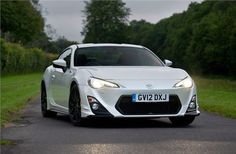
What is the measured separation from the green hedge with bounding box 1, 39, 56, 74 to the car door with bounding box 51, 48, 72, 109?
47.8 m

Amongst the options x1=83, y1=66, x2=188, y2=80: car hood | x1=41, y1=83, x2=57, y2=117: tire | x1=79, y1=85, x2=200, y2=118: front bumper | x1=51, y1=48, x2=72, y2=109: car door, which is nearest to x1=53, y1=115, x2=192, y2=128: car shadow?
x1=79, y1=85, x2=200, y2=118: front bumper

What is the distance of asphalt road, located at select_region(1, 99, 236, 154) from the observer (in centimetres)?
795

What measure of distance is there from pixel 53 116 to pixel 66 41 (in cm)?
15433

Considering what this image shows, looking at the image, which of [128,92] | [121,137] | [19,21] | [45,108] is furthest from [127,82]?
[19,21]

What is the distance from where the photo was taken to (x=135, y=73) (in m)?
11.0

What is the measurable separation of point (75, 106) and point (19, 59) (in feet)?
196

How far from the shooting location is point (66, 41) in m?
168

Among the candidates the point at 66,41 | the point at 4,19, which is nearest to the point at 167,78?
the point at 4,19

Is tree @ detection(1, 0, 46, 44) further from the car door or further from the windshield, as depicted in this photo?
the windshield

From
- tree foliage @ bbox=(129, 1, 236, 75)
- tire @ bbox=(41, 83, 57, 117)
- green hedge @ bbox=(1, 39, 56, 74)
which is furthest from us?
tree foliage @ bbox=(129, 1, 236, 75)

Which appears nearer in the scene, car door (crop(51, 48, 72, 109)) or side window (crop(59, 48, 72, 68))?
car door (crop(51, 48, 72, 109))

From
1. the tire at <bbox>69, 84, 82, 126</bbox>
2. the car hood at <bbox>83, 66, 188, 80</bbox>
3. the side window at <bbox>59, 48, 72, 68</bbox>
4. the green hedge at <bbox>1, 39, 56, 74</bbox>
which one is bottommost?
the green hedge at <bbox>1, 39, 56, 74</bbox>

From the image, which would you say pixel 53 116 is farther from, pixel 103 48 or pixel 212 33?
pixel 212 33

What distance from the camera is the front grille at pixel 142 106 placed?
1070 cm
